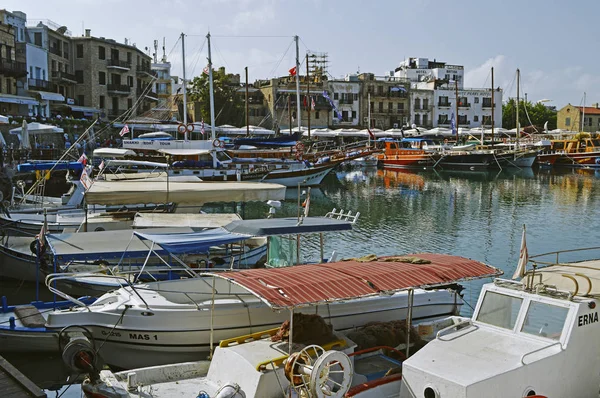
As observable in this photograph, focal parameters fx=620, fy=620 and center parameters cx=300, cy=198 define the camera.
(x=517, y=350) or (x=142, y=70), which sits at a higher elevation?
(x=142, y=70)

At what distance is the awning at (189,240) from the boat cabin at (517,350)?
637cm

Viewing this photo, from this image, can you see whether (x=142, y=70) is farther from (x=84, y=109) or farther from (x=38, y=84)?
(x=38, y=84)

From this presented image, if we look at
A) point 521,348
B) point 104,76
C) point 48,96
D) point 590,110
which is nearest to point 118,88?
point 104,76

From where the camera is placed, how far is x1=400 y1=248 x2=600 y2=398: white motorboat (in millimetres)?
8828

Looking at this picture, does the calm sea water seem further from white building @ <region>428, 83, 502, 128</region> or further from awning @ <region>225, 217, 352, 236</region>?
white building @ <region>428, 83, 502, 128</region>

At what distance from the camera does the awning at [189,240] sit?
14.1 m

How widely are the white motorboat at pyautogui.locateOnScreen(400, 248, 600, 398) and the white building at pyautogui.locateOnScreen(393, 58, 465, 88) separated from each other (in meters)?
93.3

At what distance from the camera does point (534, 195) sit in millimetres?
47719

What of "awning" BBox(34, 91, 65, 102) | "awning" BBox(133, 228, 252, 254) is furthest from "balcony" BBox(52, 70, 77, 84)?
"awning" BBox(133, 228, 252, 254)

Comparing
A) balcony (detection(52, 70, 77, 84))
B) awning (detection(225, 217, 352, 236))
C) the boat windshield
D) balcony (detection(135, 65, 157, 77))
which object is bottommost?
the boat windshield

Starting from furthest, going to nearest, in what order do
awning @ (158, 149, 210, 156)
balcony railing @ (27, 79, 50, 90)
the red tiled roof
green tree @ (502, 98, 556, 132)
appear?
1. green tree @ (502, 98, 556, 132)
2. the red tiled roof
3. balcony railing @ (27, 79, 50, 90)
4. awning @ (158, 149, 210, 156)

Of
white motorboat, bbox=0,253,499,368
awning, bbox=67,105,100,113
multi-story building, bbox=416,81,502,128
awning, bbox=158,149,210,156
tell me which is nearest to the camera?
white motorboat, bbox=0,253,499,368

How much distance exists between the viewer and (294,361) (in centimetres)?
938

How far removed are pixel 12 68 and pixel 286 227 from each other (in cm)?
4760
